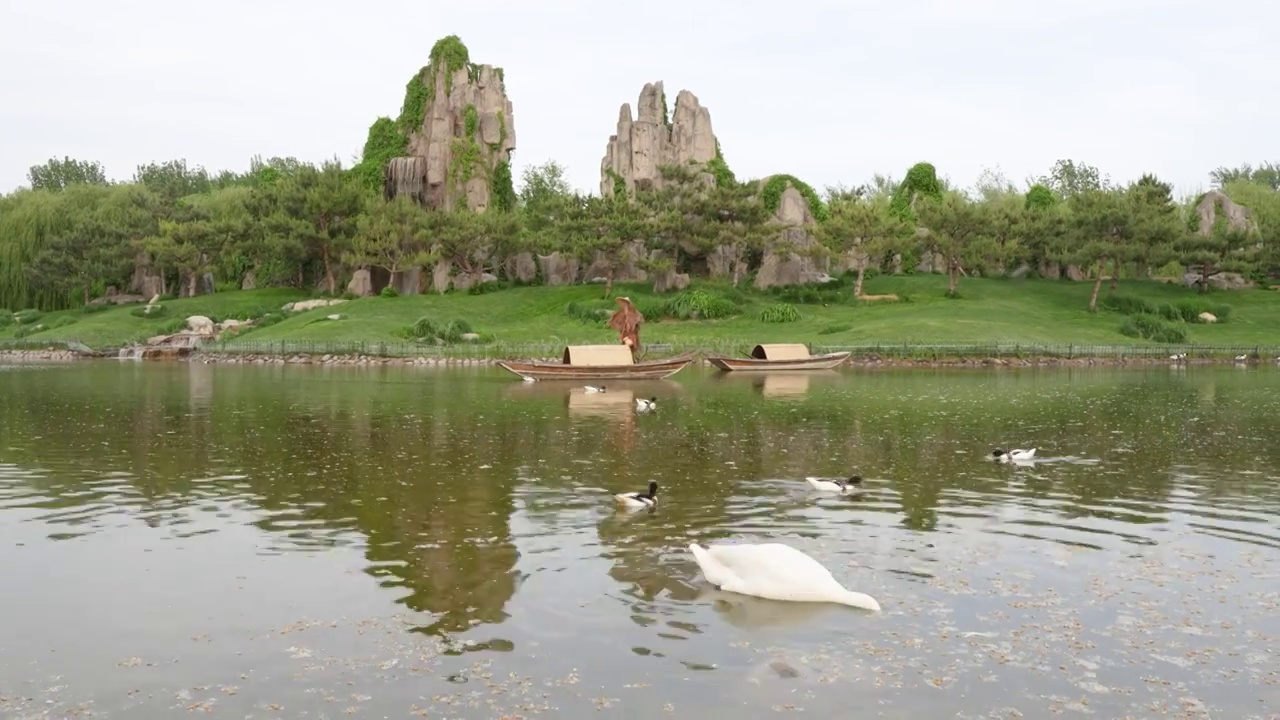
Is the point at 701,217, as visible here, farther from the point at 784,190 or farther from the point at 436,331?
the point at 436,331

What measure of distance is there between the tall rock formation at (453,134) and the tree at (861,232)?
99.2 feet

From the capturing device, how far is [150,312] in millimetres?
82812

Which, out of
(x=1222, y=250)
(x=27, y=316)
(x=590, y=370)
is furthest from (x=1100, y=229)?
(x=27, y=316)

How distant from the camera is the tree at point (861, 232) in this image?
80.1 m

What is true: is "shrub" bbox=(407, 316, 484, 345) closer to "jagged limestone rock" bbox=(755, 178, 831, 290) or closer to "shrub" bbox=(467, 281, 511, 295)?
"shrub" bbox=(467, 281, 511, 295)

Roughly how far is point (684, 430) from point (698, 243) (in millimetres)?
53179

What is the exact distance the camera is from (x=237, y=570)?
1346 centimetres

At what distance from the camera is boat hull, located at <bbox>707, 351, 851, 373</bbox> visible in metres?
54.0

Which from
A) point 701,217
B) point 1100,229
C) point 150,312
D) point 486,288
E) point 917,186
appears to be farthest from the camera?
point 917,186

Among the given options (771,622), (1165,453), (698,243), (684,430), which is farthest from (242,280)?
(771,622)

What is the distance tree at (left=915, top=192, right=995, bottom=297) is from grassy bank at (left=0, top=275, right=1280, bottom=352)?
9.59 feet

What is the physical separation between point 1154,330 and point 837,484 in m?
57.5

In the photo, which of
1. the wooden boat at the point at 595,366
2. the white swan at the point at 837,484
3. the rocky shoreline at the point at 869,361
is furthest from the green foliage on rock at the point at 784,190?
the white swan at the point at 837,484

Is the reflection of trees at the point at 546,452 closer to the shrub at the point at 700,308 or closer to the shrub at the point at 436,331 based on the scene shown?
the shrub at the point at 436,331
